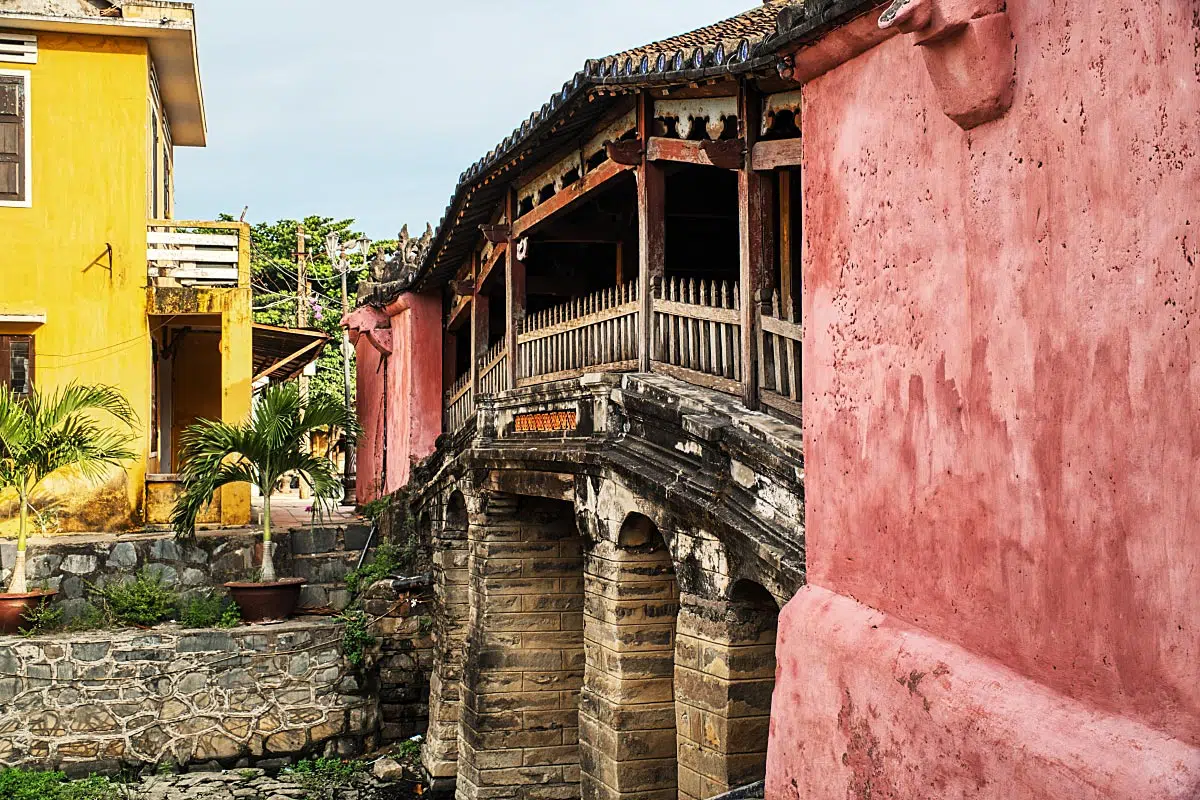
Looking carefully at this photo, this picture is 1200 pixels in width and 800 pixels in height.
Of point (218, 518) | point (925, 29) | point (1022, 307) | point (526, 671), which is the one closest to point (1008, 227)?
point (1022, 307)

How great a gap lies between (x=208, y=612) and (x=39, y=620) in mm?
1866

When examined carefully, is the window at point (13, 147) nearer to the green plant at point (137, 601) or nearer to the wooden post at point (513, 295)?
the green plant at point (137, 601)

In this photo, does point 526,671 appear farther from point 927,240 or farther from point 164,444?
point 164,444

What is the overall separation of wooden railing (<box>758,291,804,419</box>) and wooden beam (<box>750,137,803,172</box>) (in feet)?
2.74

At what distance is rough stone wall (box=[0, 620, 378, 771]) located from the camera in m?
Result: 14.1

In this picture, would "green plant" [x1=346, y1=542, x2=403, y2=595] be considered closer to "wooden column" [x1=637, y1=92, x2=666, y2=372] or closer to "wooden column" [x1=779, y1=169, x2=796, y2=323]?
"wooden column" [x1=637, y1=92, x2=666, y2=372]

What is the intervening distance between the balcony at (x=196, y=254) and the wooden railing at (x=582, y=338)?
672 centimetres

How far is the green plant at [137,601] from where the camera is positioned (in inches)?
602

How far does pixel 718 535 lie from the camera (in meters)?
7.28

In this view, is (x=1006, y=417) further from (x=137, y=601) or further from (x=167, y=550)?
(x=167, y=550)

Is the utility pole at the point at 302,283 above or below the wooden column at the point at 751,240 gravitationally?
above

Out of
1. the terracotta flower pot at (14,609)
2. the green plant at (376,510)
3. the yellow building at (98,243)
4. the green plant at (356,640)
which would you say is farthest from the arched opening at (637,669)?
the yellow building at (98,243)

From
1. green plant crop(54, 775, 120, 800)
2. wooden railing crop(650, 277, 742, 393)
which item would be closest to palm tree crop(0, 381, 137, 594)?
green plant crop(54, 775, 120, 800)

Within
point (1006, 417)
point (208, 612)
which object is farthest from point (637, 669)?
point (208, 612)
